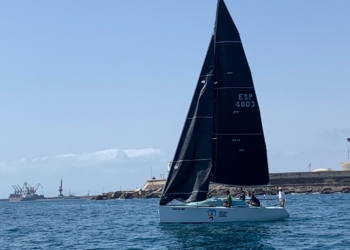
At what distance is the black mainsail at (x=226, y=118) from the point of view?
4144 cm

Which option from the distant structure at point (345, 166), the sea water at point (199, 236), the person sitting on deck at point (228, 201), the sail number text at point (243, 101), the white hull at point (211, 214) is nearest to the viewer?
A: the sea water at point (199, 236)

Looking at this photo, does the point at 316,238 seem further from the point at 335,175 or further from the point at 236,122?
the point at 335,175

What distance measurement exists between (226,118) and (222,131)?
2.92ft

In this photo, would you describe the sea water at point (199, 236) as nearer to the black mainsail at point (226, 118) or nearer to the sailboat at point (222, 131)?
the sailboat at point (222, 131)

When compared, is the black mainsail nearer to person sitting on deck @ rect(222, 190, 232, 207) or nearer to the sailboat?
the sailboat

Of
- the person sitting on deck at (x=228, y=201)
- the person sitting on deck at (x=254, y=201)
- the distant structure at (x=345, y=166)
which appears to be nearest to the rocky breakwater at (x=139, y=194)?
the distant structure at (x=345, y=166)

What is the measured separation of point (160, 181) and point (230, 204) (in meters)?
99.4

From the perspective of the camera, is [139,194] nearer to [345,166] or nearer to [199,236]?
[345,166]

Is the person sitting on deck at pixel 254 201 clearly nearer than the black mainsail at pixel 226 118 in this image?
Yes

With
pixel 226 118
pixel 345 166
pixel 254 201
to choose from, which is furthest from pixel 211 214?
pixel 345 166

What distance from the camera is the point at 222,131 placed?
4194cm

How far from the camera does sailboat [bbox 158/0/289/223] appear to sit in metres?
41.0

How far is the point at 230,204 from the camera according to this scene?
40.3 m

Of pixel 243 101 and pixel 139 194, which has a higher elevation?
pixel 243 101
